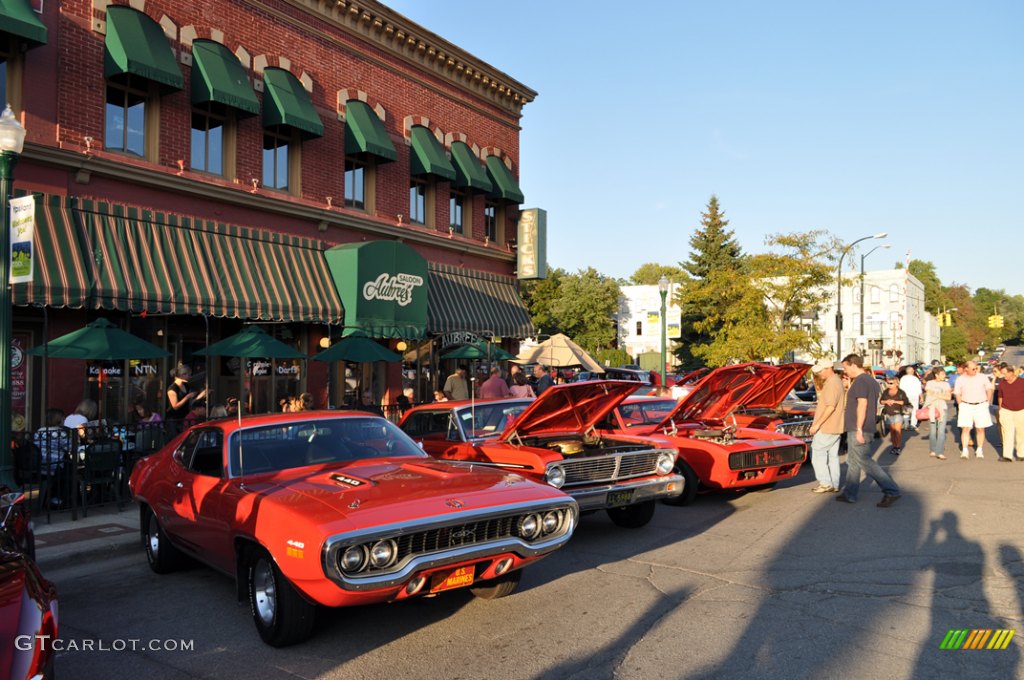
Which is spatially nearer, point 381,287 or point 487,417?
point 487,417

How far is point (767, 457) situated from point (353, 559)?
6515mm

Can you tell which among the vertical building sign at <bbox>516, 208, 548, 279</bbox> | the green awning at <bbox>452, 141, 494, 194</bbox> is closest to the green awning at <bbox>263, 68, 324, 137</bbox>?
the green awning at <bbox>452, 141, 494, 194</bbox>

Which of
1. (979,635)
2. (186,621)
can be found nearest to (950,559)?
(979,635)

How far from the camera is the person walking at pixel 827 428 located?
9.87 m

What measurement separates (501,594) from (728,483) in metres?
4.29

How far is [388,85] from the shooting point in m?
20.1

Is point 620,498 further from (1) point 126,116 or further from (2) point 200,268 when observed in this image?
(1) point 126,116

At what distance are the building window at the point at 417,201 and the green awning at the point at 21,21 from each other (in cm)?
1007

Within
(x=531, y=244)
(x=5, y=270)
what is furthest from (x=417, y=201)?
(x=5, y=270)

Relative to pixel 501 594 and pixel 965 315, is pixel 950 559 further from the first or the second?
pixel 965 315

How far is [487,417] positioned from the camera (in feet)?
29.7

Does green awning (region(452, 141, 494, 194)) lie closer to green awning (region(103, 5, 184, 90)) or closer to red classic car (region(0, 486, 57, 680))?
green awning (region(103, 5, 184, 90))

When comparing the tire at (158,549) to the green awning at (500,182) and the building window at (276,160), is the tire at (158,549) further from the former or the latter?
the green awning at (500,182)

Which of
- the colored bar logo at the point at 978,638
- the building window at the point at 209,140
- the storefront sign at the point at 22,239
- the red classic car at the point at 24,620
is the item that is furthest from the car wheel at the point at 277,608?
the building window at the point at 209,140
